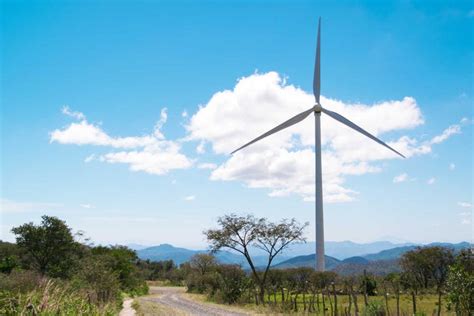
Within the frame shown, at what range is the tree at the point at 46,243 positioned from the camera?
164 feet

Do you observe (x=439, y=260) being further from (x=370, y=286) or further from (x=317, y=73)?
(x=317, y=73)

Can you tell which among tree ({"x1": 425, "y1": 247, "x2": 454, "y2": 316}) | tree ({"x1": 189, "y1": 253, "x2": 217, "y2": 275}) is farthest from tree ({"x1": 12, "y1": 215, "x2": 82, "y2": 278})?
tree ({"x1": 425, "y1": 247, "x2": 454, "y2": 316})

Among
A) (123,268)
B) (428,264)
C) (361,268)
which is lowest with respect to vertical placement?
(361,268)

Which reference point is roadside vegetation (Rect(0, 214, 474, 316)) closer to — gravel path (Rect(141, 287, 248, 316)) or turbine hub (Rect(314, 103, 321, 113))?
gravel path (Rect(141, 287, 248, 316))

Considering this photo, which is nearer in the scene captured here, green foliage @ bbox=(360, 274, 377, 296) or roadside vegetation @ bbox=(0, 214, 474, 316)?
roadside vegetation @ bbox=(0, 214, 474, 316)

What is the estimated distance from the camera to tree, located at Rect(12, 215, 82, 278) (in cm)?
4997

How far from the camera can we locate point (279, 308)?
101 ft

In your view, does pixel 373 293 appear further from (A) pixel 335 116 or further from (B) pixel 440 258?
(A) pixel 335 116

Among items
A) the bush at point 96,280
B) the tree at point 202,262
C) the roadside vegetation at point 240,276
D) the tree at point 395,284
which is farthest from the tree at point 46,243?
the tree at point 395,284

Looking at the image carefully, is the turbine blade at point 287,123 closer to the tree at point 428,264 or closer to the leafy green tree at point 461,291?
the tree at point 428,264

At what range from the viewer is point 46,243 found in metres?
50.4

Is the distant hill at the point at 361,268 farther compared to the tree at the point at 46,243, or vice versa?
the distant hill at the point at 361,268

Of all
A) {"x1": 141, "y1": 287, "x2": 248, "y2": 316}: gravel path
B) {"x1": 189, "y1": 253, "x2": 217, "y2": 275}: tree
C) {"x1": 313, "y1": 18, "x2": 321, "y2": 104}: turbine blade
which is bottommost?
{"x1": 141, "y1": 287, "x2": 248, "y2": 316}: gravel path

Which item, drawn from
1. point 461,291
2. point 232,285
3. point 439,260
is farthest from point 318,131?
point 461,291
